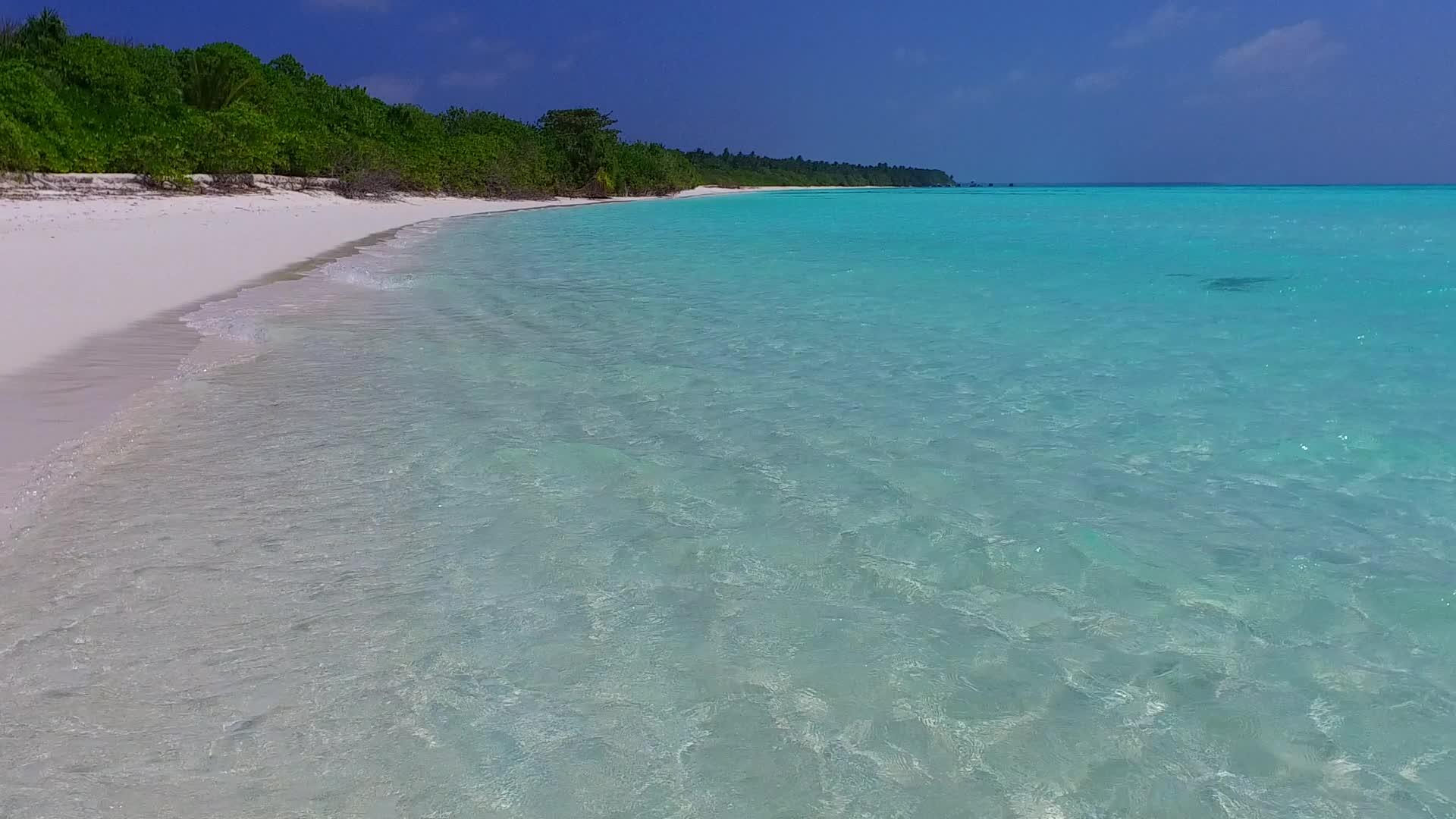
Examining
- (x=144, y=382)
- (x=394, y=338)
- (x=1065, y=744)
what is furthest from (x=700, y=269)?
(x=1065, y=744)

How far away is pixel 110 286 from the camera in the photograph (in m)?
8.13

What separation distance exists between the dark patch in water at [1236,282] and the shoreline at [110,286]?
11.4 meters

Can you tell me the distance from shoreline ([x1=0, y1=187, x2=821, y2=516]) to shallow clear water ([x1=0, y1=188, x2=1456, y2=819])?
0.35 meters

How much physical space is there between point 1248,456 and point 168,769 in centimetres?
449

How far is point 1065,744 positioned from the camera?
84.0 inches

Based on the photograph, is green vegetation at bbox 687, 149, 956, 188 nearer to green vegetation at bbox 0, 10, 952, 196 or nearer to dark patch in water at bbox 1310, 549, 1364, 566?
green vegetation at bbox 0, 10, 952, 196

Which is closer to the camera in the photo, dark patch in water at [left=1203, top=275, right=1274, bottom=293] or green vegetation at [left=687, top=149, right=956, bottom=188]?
dark patch in water at [left=1203, top=275, right=1274, bottom=293]

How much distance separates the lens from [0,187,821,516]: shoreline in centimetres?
431

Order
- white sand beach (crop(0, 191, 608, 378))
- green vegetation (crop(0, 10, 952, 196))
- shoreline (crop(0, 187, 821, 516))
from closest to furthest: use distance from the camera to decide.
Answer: shoreline (crop(0, 187, 821, 516)), white sand beach (crop(0, 191, 608, 378)), green vegetation (crop(0, 10, 952, 196))

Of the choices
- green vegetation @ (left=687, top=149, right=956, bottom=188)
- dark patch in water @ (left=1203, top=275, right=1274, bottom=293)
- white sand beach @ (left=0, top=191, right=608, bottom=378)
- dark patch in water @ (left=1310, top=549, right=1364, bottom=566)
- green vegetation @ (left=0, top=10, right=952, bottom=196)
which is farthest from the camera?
green vegetation @ (left=687, top=149, right=956, bottom=188)

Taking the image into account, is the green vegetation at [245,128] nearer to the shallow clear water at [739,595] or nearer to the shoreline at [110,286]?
the shoreline at [110,286]

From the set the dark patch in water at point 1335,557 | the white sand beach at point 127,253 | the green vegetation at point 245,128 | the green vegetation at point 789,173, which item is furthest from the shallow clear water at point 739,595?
the green vegetation at point 789,173

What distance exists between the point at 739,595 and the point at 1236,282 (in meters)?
12.1

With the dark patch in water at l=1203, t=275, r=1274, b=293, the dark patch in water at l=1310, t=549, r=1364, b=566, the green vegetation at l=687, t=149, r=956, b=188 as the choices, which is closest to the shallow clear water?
the dark patch in water at l=1310, t=549, r=1364, b=566
